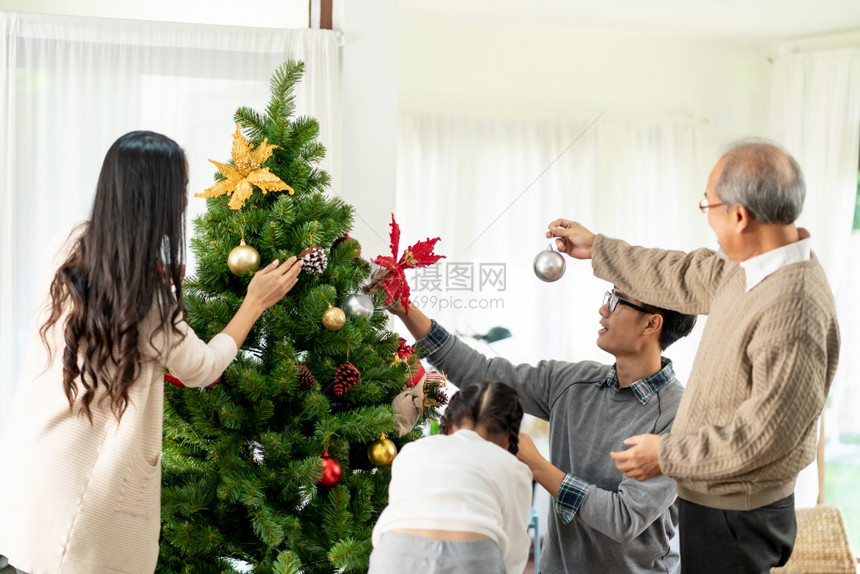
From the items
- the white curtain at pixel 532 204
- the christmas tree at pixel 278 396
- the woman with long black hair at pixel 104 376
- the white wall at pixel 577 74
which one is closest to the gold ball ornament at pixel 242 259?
the christmas tree at pixel 278 396

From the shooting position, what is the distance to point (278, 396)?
169cm

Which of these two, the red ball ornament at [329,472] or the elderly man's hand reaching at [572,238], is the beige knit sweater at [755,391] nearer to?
the elderly man's hand reaching at [572,238]

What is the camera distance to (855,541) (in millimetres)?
4512

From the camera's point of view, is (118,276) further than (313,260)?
No

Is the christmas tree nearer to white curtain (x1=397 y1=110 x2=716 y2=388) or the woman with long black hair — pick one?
the woman with long black hair

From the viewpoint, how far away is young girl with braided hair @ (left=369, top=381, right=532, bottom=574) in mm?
1442

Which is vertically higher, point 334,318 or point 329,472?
point 334,318

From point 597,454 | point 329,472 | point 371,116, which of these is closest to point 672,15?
point 371,116

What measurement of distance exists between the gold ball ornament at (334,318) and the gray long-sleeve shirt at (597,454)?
492mm

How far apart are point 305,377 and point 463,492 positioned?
38 centimetres

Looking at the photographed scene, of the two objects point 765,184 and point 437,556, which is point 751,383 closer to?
point 765,184

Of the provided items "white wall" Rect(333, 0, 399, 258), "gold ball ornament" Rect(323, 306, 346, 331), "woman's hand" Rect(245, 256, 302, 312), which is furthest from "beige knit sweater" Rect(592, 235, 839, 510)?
"white wall" Rect(333, 0, 399, 258)

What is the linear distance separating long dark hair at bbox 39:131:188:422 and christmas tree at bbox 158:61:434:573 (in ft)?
0.52

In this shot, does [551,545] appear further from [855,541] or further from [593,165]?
[855,541]
